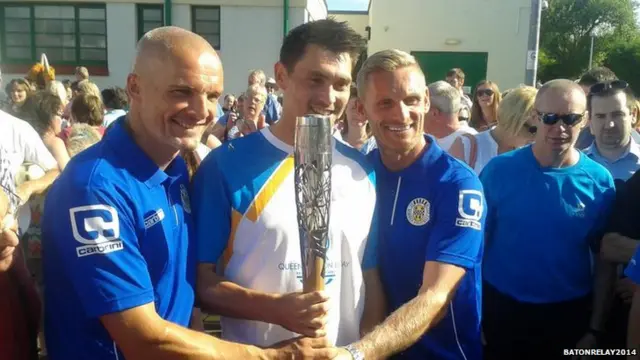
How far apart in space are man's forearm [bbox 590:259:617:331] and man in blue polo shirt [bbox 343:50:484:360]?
0.86m

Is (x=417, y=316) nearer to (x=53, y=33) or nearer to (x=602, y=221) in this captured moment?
(x=602, y=221)

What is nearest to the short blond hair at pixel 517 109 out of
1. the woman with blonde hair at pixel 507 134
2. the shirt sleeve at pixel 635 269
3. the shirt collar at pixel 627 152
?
the woman with blonde hair at pixel 507 134

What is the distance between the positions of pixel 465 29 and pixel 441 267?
2117 centimetres

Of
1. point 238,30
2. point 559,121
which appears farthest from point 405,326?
point 238,30

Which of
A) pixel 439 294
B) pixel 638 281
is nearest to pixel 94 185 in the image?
pixel 439 294

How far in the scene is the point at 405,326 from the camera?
209cm

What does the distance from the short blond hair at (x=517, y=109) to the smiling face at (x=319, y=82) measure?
222 cm

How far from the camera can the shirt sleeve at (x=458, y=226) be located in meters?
2.19

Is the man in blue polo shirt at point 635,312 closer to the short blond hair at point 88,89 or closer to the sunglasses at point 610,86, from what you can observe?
the sunglasses at point 610,86

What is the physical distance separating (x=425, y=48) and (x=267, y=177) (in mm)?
21070

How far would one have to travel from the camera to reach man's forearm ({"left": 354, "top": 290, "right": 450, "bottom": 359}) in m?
2.04

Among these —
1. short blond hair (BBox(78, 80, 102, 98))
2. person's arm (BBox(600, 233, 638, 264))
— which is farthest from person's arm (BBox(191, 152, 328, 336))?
short blond hair (BBox(78, 80, 102, 98))

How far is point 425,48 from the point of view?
2209 cm

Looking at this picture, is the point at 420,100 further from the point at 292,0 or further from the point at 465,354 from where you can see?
the point at 292,0
